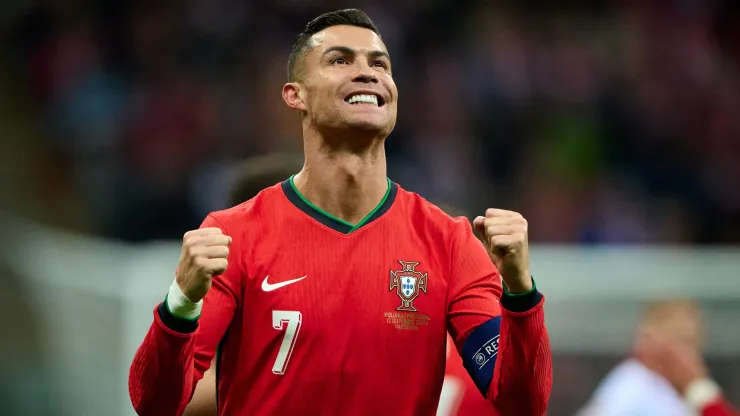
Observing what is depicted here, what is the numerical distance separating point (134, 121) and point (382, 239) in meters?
6.41

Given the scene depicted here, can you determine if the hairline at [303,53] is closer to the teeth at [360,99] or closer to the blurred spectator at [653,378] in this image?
the teeth at [360,99]

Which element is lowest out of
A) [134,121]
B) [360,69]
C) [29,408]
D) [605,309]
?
[29,408]

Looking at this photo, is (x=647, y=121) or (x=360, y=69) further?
(x=647, y=121)

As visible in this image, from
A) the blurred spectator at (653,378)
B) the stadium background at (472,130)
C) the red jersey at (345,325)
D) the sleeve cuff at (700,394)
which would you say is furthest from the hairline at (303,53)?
the stadium background at (472,130)

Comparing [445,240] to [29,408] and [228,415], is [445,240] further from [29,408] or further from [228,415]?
[29,408]

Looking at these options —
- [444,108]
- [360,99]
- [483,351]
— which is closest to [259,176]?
[360,99]

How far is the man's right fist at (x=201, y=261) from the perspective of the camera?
320 cm

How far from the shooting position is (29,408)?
7566mm

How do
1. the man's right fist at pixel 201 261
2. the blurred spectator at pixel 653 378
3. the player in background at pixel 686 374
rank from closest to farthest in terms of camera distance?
the man's right fist at pixel 201 261 → the player in background at pixel 686 374 → the blurred spectator at pixel 653 378

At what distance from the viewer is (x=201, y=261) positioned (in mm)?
3199

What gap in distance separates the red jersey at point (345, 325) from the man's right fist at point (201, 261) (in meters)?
0.11

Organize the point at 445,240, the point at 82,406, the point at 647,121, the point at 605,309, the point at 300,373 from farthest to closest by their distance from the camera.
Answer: the point at 647,121
the point at 605,309
the point at 82,406
the point at 445,240
the point at 300,373

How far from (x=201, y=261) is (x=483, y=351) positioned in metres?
0.89

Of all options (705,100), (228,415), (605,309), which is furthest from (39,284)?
(705,100)
